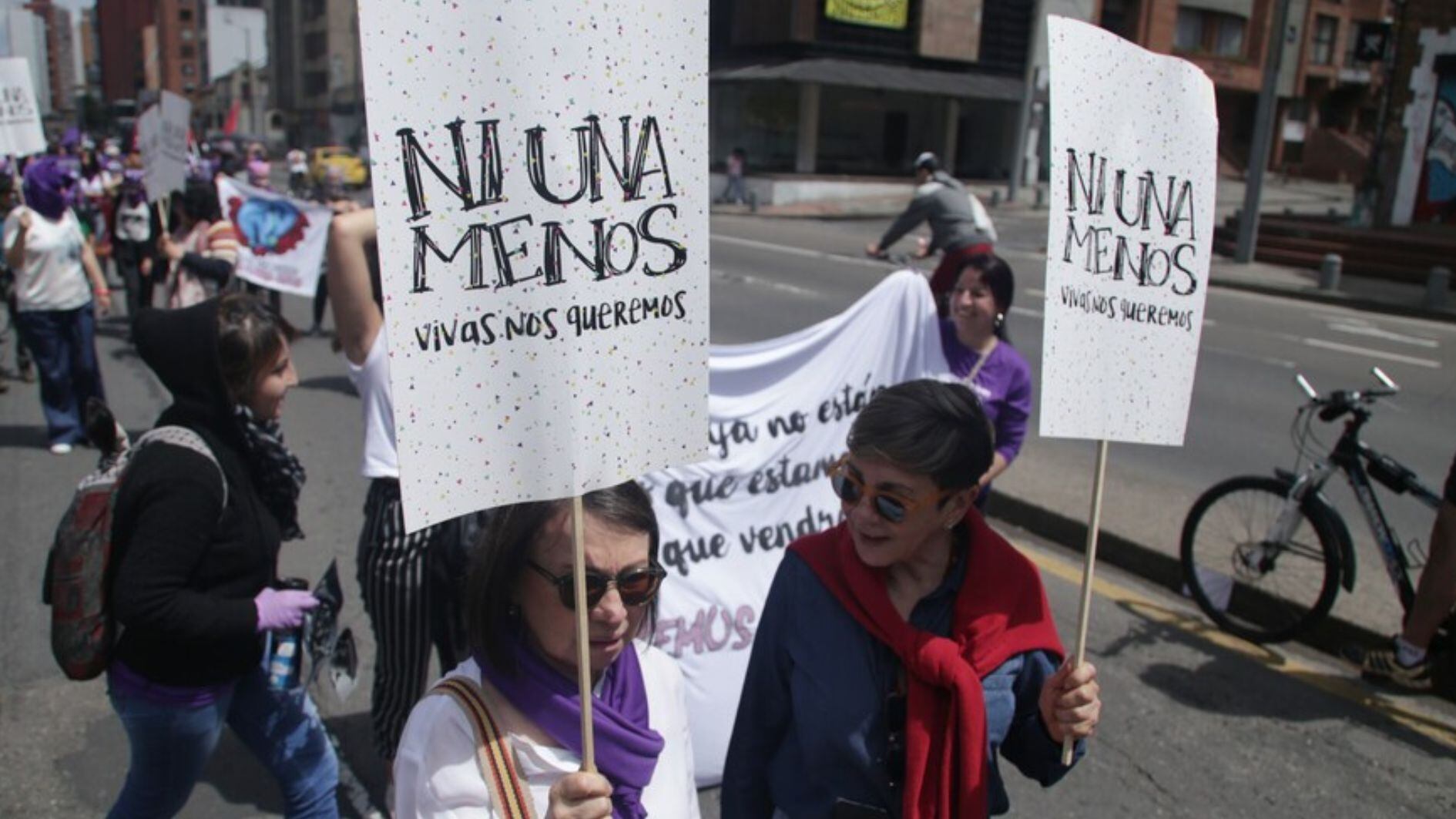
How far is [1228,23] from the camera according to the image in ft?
157

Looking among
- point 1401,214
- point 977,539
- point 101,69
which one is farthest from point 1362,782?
point 101,69

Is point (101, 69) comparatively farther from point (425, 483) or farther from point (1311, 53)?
point (425, 483)

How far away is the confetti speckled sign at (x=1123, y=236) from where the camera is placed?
196 cm

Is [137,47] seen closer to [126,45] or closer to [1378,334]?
[126,45]

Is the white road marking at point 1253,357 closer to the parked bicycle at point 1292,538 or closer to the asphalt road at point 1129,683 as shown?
the asphalt road at point 1129,683

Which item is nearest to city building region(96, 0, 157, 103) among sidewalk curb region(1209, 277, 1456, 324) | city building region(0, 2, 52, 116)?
Answer: city building region(0, 2, 52, 116)

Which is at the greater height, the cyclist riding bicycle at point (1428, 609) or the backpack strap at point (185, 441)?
the backpack strap at point (185, 441)

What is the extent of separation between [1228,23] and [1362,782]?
51.3m

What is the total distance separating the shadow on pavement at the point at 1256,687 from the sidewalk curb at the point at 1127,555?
0.79 feet

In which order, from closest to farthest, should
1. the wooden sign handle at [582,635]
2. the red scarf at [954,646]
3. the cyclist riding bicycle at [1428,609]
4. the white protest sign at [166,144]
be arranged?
the wooden sign handle at [582,635]
the red scarf at [954,646]
the cyclist riding bicycle at [1428,609]
the white protest sign at [166,144]

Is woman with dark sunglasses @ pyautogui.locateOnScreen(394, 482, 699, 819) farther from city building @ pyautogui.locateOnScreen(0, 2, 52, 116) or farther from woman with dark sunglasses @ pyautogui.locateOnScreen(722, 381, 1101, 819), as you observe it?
city building @ pyautogui.locateOnScreen(0, 2, 52, 116)

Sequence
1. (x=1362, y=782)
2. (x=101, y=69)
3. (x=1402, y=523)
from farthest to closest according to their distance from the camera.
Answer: (x=101, y=69) → (x=1402, y=523) → (x=1362, y=782)

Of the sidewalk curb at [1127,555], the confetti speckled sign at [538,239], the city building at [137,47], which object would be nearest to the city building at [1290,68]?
the city building at [137,47]

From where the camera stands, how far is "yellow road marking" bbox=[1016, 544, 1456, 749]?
4.12 metres
